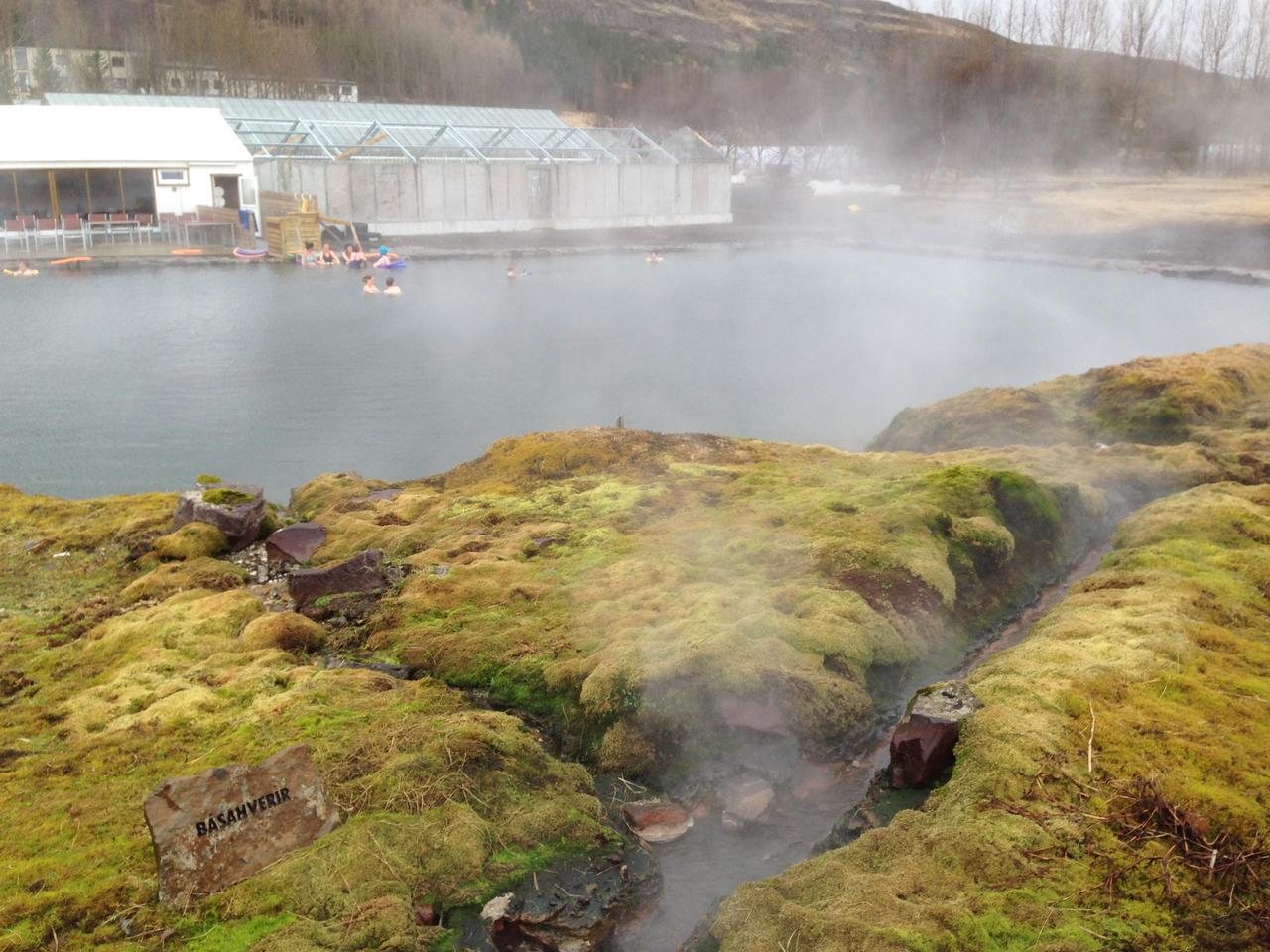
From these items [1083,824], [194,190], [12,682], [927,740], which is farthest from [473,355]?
[194,190]

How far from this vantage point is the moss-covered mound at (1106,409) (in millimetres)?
15969

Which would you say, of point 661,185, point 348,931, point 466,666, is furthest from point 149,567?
point 661,185

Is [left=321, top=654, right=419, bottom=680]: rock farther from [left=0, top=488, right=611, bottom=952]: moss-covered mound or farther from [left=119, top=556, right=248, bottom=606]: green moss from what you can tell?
[left=119, top=556, right=248, bottom=606]: green moss

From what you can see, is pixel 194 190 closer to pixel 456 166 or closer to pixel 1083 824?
pixel 456 166

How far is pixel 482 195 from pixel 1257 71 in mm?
42335

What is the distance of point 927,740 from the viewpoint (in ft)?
22.2

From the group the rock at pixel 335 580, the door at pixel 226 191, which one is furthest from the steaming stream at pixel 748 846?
the door at pixel 226 191

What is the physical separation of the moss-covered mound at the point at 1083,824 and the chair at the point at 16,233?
3868 cm

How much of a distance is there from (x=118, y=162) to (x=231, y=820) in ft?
129

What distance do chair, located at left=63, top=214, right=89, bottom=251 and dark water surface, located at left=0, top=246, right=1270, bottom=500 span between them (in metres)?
5.30

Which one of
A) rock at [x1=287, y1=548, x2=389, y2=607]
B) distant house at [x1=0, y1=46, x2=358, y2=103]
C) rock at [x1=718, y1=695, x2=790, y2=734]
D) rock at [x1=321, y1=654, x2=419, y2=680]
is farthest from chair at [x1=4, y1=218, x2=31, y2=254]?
distant house at [x1=0, y1=46, x2=358, y2=103]

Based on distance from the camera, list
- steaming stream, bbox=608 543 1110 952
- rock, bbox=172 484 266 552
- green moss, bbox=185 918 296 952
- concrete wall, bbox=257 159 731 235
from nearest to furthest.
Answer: green moss, bbox=185 918 296 952, steaming stream, bbox=608 543 1110 952, rock, bbox=172 484 266 552, concrete wall, bbox=257 159 731 235

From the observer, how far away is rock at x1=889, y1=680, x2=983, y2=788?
6.74 meters

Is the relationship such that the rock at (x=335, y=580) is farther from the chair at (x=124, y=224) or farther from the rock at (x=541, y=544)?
the chair at (x=124, y=224)
